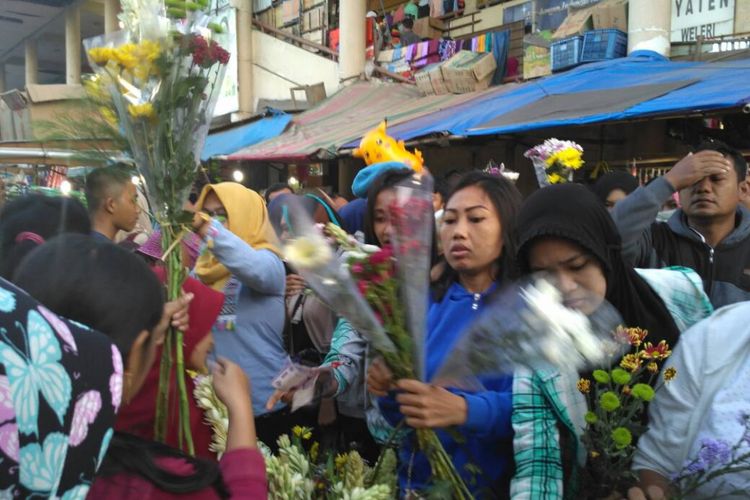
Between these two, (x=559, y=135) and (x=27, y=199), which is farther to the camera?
(x=559, y=135)

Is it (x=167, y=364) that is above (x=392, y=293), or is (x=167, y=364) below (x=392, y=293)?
below

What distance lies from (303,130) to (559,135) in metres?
4.28

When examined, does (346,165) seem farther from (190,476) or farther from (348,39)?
(190,476)

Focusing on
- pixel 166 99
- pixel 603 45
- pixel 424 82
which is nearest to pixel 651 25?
pixel 603 45

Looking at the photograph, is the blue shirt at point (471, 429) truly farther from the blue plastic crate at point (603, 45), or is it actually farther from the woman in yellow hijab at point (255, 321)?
the blue plastic crate at point (603, 45)

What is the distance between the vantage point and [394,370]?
1.12m

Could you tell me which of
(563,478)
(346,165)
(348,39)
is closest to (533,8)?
(348,39)

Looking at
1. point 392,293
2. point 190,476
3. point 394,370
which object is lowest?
point 190,476

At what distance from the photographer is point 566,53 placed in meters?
7.12

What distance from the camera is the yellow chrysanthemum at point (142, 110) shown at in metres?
1.33

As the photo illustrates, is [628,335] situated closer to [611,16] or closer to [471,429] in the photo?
[471,429]

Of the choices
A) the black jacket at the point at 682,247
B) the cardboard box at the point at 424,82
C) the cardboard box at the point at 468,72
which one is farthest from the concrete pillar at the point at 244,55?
the black jacket at the point at 682,247

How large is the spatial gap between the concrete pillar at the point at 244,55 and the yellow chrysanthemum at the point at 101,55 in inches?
466

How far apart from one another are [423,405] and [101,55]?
3.54 feet
